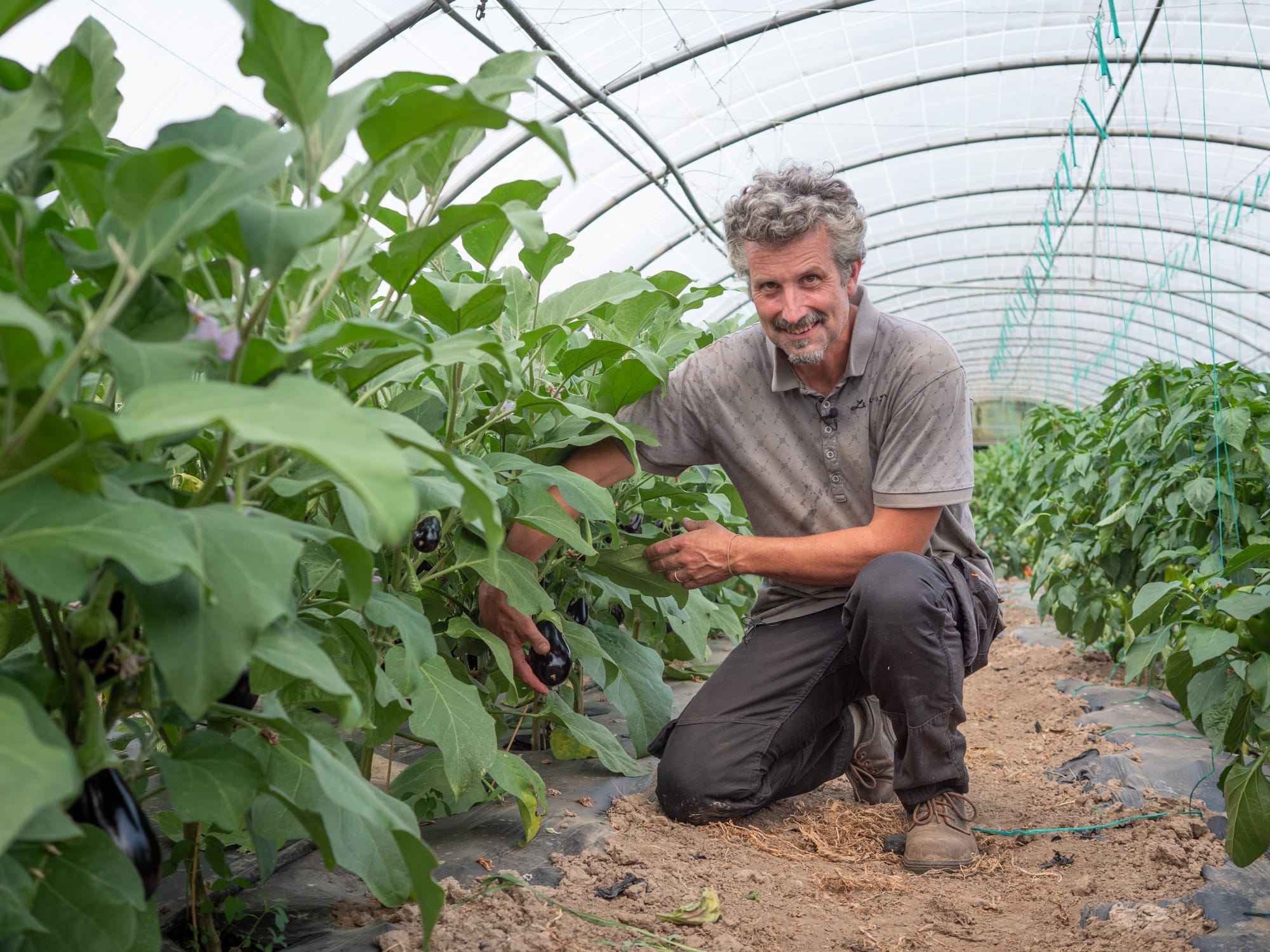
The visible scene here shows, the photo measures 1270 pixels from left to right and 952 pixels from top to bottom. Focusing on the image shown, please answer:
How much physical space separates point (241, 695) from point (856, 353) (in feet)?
5.63

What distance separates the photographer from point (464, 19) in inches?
291

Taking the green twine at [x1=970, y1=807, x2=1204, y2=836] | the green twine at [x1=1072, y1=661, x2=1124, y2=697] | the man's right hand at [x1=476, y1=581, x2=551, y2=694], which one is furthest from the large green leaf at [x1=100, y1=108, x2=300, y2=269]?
the green twine at [x1=1072, y1=661, x2=1124, y2=697]

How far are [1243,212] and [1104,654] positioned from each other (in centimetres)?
1025

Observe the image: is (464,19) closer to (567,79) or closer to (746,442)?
(567,79)

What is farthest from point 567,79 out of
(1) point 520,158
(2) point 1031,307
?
(2) point 1031,307

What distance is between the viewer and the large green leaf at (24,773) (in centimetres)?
67

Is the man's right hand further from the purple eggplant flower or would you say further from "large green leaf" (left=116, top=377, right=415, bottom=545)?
"large green leaf" (left=116, top=377, right=415, bottom=545)

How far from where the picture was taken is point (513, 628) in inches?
80.7

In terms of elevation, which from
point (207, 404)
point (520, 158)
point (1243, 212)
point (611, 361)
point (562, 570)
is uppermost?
point (1243, 212)

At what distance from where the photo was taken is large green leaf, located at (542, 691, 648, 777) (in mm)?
2229

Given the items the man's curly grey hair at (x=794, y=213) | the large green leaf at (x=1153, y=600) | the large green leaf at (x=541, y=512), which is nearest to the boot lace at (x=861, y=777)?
the large green leaf at (x=1153, y=600)

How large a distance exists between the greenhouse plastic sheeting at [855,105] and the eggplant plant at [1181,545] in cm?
169

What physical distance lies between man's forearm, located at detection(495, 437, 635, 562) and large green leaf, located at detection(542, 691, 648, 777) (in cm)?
30

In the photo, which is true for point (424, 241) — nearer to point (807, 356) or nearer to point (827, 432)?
point (807, 356)
